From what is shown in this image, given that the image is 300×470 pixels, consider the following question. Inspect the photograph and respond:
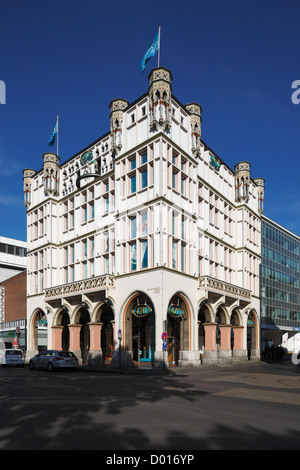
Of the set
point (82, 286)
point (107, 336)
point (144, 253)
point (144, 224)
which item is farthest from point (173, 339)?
point (144, 224)

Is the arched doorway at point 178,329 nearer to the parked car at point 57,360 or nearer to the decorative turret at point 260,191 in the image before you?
the parked car at point 57,360

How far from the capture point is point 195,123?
33.9 meters

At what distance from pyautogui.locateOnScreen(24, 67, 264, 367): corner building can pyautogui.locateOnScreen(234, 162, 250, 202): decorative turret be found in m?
0.14

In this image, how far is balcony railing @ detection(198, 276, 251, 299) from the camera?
3172 cm

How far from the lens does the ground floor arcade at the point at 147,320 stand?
2850 cm

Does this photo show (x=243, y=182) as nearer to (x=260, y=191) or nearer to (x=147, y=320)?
(x=260, y=191)

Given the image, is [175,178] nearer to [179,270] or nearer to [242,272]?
[179,270]

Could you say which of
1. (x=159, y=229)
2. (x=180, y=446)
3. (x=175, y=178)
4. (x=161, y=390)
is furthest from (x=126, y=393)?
(x=175, y=178)

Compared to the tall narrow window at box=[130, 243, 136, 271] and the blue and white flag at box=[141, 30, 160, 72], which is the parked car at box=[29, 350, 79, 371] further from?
the blue and white flag at box=[141, 30, 160, 72]

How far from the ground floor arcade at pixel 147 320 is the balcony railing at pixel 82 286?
8 centimetres

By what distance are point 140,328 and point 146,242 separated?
7804 mm

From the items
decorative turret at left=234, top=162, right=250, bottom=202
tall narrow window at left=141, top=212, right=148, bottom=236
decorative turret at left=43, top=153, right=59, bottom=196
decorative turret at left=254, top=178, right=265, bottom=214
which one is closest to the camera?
tall narrow window at left=141, top=212, right=148, bottom=236

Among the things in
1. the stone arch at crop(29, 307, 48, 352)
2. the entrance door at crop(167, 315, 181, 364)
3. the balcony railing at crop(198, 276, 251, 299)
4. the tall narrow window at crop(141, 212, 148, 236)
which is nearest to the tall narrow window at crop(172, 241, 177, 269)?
the tall narrow window at crop(141, 212, 148, 236)

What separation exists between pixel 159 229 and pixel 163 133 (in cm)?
680
